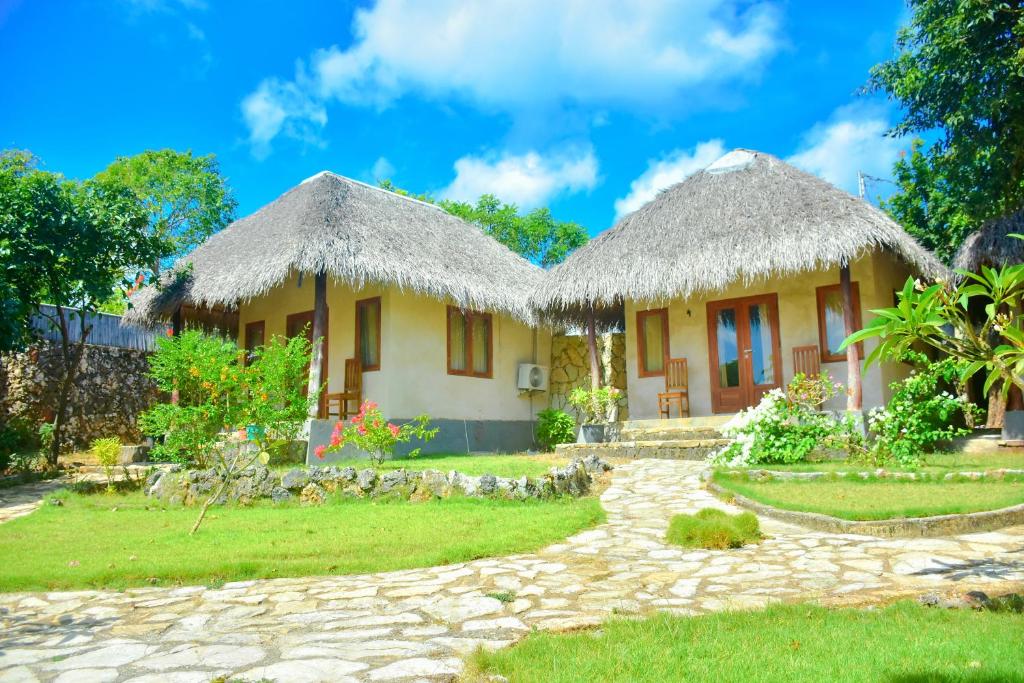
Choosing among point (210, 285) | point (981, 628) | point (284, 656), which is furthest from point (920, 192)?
point (284, 656)

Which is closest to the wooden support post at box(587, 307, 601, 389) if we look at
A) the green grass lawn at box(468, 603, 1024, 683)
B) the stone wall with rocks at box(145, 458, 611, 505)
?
the stone wall with rocks at box(145, 458, 611, 505)

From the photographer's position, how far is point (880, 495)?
6.46 metres

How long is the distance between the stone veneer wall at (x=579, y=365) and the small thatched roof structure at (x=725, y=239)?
4.90 feet

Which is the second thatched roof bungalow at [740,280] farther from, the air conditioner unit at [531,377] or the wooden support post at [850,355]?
the air conditioner unit at [531,377]

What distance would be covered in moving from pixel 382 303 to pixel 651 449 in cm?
490

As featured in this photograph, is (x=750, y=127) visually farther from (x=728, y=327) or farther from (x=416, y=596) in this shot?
(x=416, y=596)

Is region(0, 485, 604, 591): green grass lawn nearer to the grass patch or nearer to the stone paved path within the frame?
the stone paved path

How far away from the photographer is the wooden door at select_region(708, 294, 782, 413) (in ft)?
40.8

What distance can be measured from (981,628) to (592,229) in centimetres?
2710

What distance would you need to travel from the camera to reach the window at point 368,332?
12688 millimetres

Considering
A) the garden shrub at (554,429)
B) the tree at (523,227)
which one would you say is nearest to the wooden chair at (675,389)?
the garden shrub at (554,429)

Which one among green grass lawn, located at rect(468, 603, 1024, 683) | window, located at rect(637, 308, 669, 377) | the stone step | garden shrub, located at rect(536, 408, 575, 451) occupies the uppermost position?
window, located at rect(637, 308, 669, 377)

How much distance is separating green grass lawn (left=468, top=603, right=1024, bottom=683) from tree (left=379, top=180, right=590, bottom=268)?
24.6m

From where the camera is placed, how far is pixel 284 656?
10.1 feet
